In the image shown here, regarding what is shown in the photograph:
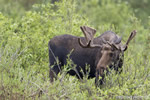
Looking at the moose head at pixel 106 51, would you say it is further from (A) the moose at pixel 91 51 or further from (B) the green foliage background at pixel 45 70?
(B) the green foliage background at pixel 45 70

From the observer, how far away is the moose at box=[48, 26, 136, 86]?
9695mm

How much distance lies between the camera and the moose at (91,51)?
31.8 feet

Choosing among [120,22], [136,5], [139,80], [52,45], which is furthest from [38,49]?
[136,5]

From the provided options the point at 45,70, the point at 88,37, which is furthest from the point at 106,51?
the point at 45,70

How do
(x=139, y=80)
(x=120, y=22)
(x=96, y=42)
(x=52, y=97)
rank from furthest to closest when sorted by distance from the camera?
(x=120, y=22), (x=96, y=42), (x=139, y=80), (x=52, y=97)

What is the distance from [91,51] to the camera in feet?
34.0

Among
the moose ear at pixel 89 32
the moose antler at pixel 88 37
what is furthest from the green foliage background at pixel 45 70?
the moose ear at pixel 89 32

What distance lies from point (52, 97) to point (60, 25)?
4759 millimetres

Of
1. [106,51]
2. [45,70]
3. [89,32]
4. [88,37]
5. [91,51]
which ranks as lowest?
[45,70]

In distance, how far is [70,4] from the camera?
39.9 feet

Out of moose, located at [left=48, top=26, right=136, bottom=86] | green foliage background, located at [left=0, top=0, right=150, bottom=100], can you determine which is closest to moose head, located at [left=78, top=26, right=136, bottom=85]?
moose, located at [left=48, top=26, right=136, bottom=86]

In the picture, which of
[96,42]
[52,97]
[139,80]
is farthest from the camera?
[96,42]

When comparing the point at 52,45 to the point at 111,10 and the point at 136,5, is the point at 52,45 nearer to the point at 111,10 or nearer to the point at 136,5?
the point at 111,10

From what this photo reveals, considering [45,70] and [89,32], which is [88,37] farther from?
[45,70]
